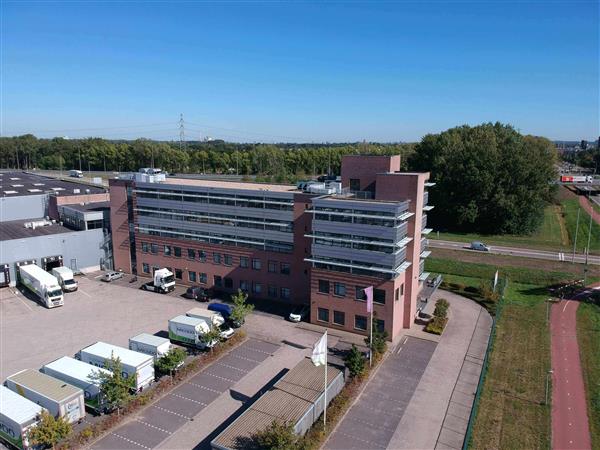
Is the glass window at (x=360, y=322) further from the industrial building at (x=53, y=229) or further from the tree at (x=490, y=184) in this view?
the tree at (x=490, y=184)

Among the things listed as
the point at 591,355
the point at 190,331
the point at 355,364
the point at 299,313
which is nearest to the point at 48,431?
the point at 190,331

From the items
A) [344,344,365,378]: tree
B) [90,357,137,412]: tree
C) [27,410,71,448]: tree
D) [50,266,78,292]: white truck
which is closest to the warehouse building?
[344,344,365,378]: tree

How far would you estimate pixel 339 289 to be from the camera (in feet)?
142

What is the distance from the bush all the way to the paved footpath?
32.7 ft

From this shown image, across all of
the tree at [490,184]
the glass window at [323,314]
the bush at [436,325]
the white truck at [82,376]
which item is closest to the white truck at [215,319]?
the glass window at [323,314]

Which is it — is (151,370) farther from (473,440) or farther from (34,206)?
(34,206)

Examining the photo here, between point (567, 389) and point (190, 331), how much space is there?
103 feet

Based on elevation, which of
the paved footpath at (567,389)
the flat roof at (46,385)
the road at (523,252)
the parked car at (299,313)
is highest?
the flat roof at (46,385)

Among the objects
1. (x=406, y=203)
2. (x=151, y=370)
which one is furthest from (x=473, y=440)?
(x=151, y=370)

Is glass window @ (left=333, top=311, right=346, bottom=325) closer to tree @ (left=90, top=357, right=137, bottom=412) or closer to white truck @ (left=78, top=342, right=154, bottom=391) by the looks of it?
white truck @ (left=78, top=342, right=154, bottom=391)

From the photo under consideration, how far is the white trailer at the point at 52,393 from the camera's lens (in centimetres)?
2805

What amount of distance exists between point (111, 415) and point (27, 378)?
6.51m

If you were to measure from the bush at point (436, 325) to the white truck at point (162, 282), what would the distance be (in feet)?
101

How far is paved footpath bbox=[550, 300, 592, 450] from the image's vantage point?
94.0ft
